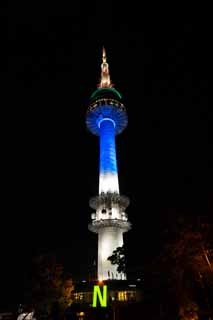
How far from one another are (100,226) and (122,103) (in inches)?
1431

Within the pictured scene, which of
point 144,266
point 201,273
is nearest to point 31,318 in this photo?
point 144,266

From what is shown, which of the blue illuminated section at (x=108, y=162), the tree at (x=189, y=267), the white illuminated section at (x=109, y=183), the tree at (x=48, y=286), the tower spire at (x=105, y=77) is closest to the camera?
the tree at (x=189, y=267)

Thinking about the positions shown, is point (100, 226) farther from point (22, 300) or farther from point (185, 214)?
point (185, 214)

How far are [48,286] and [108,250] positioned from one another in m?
20.2

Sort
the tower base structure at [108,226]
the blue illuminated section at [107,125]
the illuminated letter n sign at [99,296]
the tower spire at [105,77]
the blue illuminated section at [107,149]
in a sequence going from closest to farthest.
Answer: the illuminated letter n sign at [99,296], the tower base structure at [108,226], the blue illuminated section at [107,125], the blue illuminated section at [107,149], the tower spire at [105,77]

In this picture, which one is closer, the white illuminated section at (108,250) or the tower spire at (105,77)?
the white illuminated section at (108,250)

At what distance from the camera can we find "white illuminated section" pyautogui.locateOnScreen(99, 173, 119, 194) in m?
69.7

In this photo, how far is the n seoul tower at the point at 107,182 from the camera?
61.7 metres

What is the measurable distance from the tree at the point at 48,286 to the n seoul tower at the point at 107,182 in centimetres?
1683

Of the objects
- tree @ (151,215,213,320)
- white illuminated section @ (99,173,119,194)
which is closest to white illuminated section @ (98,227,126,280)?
white illuminated section @ (99,173,119,194)

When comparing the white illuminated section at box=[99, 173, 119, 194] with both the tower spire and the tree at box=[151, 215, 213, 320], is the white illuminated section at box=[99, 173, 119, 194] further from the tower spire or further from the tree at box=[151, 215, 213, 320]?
the tree at box=[151, 215, 213, 320]

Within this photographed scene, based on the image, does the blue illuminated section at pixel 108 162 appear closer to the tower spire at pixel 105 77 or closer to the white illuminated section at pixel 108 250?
the white illuminated section at pixel 108 250

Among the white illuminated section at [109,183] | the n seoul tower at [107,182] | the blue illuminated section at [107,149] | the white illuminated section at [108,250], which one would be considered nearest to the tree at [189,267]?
the white illuminated section at [108,250]

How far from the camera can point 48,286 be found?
42188 millimetres
